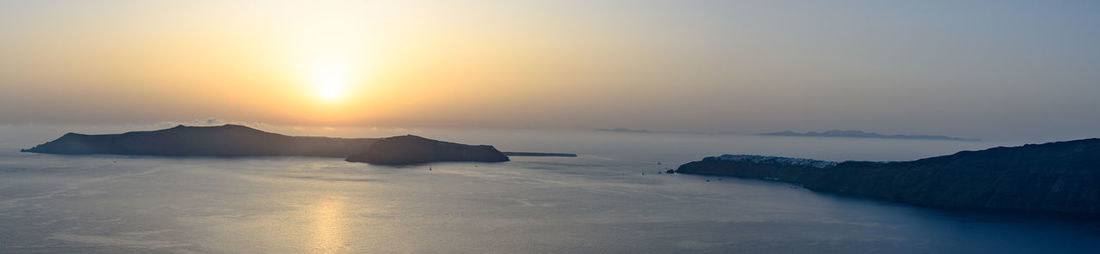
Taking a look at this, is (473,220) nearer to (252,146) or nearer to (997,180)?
(997,180)

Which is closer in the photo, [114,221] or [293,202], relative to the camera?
[114,221]

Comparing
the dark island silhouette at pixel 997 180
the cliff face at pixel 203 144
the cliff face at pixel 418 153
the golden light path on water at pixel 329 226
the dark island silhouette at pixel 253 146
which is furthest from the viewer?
the cliff face at pixel 203 144

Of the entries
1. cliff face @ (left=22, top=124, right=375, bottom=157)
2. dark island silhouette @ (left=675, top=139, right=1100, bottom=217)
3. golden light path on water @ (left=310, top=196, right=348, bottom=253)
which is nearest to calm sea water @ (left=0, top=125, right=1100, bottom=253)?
golden light path on water @ (left=310, top=196, right=348, bottom=253)

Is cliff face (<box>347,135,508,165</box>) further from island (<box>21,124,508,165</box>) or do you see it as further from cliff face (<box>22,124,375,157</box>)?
cliff face (<box>22,124,375,157</box>)

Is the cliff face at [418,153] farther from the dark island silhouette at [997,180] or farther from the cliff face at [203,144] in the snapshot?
the dark island silhouette at [997,180]

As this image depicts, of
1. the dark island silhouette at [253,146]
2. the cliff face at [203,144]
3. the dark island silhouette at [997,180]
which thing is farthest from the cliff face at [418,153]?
the dark island silhouette at [997,180]

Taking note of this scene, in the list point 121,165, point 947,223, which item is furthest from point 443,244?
point 121,165

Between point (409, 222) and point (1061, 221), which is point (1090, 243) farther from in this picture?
point (409, 222)
